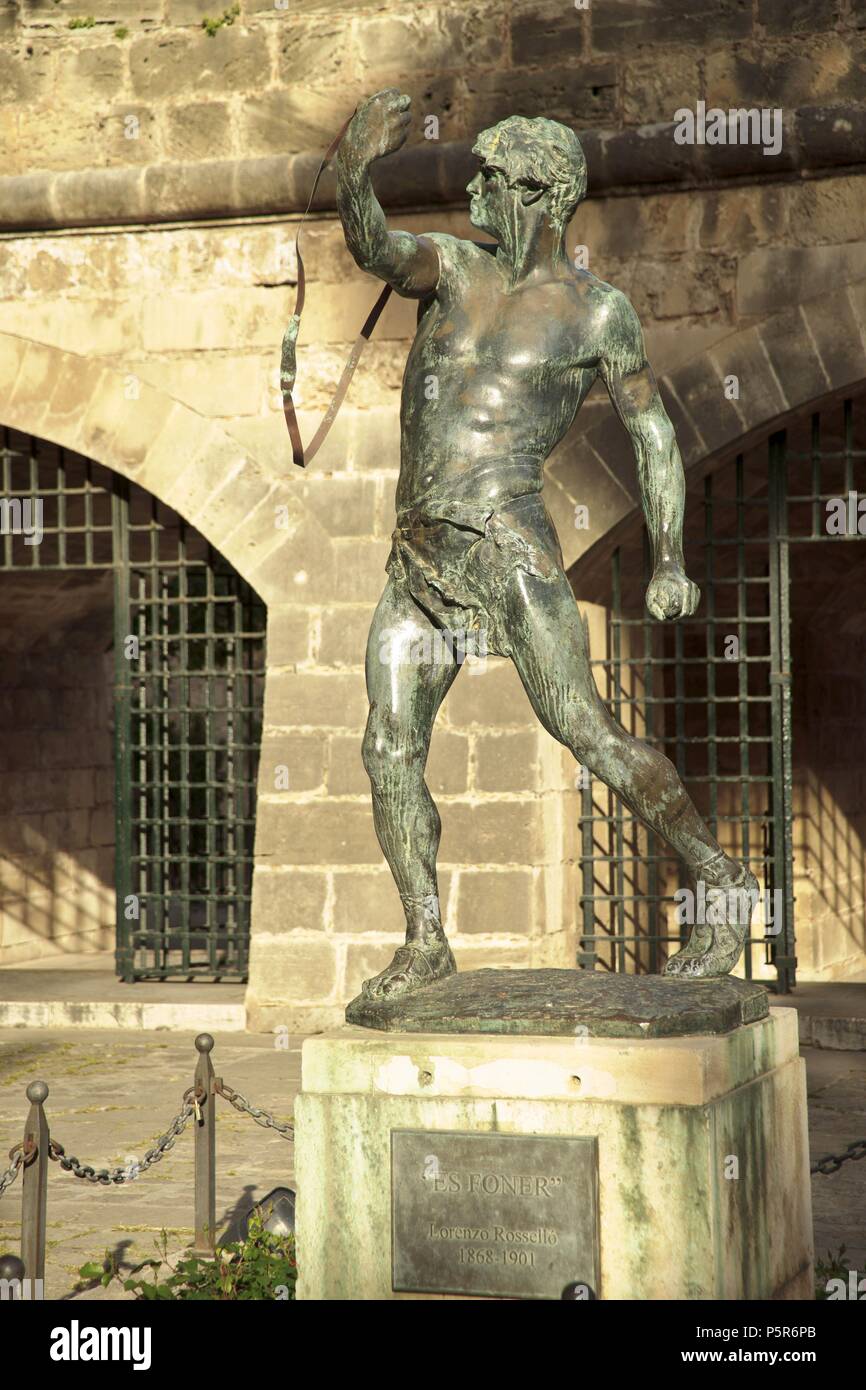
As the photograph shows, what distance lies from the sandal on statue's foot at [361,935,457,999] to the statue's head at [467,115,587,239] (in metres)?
1.49

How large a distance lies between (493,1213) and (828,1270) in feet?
3.68

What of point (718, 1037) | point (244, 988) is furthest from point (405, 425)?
point (244, 988)

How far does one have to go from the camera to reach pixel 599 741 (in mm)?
3762

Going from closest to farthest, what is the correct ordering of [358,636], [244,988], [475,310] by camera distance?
1. [475,310]
2. [358,636]
3. [244,988]

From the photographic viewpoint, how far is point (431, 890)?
3.90 meters

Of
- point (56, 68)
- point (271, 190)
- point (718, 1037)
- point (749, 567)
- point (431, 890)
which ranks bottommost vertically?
point (718, 1037)

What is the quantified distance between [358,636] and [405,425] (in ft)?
13.9

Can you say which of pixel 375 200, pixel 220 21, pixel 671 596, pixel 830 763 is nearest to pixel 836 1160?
pixel 671 596

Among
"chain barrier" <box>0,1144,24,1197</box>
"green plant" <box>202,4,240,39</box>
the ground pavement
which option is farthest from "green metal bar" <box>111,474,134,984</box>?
"chain barrier" <box>0,1144,24,1197</box>

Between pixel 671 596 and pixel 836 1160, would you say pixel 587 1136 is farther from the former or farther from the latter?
pixel 836 1160

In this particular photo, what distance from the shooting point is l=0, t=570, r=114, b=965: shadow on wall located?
11.3 meters
